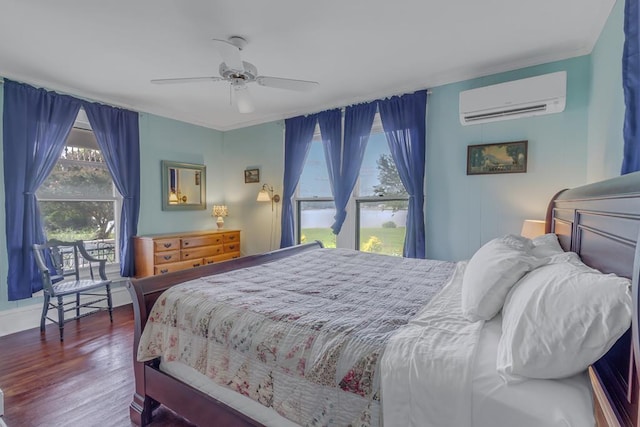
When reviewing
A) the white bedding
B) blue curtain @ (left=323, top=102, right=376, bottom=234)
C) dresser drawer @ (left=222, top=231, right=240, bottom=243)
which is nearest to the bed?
the white bedding

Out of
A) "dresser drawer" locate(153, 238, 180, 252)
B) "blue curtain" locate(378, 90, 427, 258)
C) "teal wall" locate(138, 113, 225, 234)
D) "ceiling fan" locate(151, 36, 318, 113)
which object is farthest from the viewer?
"teal wall" locate(138, 113, 225, 234)

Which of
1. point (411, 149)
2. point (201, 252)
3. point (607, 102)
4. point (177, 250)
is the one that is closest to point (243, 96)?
point (411, 149)

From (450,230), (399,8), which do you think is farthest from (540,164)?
(399,8)

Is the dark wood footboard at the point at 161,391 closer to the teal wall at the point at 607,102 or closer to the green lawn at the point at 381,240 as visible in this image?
the green lawn at the point at 381,240

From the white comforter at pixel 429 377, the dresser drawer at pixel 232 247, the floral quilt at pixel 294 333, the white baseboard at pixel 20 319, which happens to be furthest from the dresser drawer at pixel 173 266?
the white comforter at pixel 429 377

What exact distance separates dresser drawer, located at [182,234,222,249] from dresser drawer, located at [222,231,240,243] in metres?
0.08

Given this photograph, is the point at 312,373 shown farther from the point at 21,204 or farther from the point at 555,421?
the point at 21,204

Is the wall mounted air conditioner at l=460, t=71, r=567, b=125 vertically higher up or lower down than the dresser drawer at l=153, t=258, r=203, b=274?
higher up

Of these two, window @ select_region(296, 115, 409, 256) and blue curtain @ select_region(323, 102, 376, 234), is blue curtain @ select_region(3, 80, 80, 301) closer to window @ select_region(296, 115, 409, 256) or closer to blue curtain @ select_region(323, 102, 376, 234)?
window @ select_region(296, 115, 409, 256)

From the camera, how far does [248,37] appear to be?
237 centimetres

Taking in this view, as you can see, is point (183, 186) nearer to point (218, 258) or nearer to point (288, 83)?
point (218, 258)

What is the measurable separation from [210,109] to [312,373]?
3900 mm

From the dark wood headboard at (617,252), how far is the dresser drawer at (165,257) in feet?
12.7

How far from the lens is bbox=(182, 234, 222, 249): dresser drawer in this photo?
3.94 m
